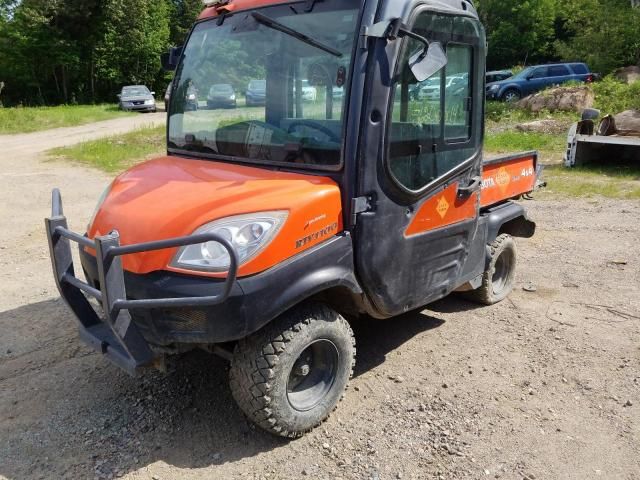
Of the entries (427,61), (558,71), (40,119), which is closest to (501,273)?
(427,61)

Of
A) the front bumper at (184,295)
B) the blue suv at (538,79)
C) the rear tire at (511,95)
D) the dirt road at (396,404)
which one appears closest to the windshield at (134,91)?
the blue suv at (538,79)

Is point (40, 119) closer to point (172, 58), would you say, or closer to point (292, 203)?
point (172, 58)

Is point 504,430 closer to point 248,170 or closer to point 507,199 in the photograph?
point 248,170

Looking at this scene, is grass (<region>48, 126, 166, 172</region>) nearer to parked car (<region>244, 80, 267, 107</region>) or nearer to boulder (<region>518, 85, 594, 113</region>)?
parked car (<region>244, 80, 267, 107</region>)

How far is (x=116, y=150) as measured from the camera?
1405 cm

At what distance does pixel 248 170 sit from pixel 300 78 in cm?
61

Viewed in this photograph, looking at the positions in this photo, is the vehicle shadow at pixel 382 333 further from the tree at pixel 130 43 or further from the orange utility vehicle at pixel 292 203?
the tree at pixel 130 43

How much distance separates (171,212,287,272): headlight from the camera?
2.53 m

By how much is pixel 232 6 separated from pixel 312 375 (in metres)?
2.24

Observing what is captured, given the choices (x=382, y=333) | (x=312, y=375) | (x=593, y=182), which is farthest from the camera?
(x=593, y=182)

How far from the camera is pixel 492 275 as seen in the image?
471cm

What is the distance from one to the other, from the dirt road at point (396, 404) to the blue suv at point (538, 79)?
63.1 feet

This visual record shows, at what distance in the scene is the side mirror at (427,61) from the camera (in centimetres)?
286

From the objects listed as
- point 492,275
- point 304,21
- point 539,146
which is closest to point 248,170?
point 304,21
